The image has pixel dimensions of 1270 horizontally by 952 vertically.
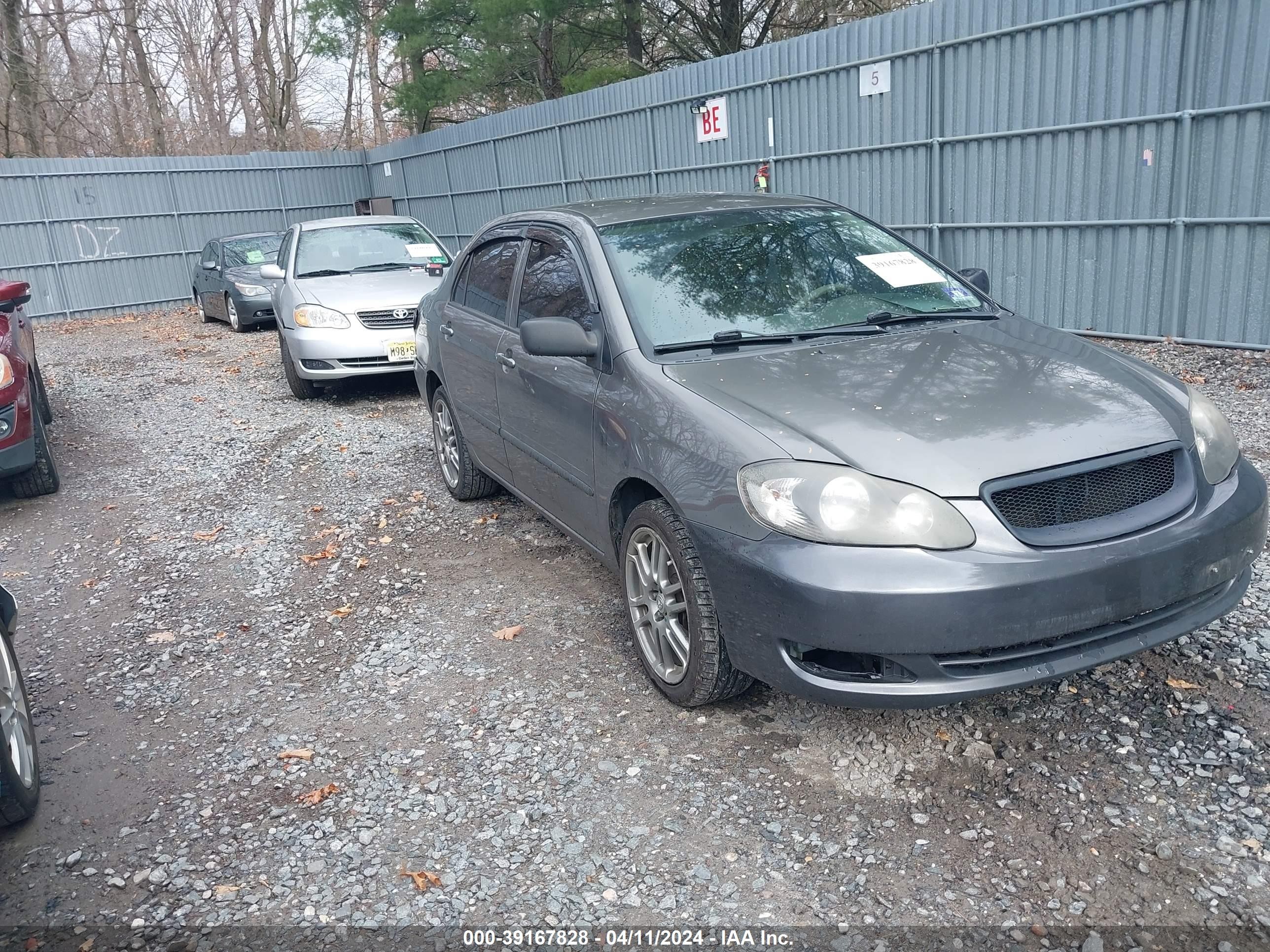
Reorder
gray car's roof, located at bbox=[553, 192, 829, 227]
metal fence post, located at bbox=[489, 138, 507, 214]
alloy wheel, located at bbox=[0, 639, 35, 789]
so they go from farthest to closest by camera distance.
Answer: metal fence post, located at bbox=[489, 138, 507, 214]
gray car's roof, located at bbox=[553, 192, 829, 227]
alloy wheel, located at bbox=[0, 639, 35, 789]

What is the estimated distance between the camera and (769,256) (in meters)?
4.12

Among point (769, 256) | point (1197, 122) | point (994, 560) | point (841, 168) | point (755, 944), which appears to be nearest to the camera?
point (755, 944)

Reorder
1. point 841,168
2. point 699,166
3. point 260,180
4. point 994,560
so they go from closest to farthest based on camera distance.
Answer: point 994,560
point 841,168
point 699,166
point 260,180

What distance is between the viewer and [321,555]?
5.38 meters

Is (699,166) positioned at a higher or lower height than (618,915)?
higher

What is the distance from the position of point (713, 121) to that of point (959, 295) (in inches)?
365

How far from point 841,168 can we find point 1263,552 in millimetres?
7909

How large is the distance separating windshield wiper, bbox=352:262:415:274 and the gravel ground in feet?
18.0

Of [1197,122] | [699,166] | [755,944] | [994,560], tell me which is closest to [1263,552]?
[994,560]

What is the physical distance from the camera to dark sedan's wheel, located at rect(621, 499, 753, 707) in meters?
3.15

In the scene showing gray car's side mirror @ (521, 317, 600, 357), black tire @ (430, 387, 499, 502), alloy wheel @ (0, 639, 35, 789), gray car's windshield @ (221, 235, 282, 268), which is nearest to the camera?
alloy wheel @ (0, 639, 35, 789)

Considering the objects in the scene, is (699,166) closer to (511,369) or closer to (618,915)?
(511,369)

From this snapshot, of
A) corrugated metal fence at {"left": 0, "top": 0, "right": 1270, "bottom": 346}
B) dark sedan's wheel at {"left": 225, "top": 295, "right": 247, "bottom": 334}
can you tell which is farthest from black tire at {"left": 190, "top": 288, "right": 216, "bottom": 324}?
corrugated metal fence at {"left": 0, "top": 0, "right": 1270, "bottom": 346}

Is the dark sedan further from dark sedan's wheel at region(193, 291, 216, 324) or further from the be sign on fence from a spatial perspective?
the be sign on fence
